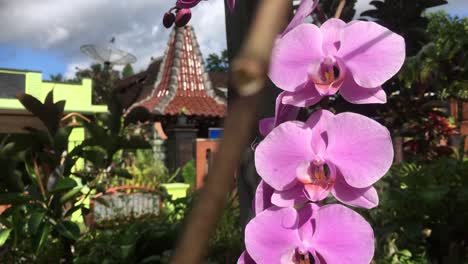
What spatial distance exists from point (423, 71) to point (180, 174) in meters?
7.62

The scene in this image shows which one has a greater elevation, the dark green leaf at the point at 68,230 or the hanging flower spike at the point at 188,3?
the hanging flower spike at the point at 188,3

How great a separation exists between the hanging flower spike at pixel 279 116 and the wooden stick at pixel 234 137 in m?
0.28

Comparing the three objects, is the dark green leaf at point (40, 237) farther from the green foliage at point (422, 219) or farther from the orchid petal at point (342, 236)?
the orchid petal at point (342, 236)

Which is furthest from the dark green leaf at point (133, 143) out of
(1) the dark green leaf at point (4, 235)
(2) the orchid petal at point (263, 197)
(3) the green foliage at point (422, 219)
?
(2) the orchid petal at point (263, 197)

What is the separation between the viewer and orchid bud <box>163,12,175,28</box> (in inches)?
24.3

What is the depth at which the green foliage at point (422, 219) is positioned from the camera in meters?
2.42

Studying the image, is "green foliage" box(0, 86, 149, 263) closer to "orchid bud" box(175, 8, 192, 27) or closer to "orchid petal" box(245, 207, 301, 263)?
"orchid bud" box(175, 8, 192, 27)

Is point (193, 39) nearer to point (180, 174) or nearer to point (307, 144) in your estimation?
point (180, 174)

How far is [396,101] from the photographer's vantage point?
8.19 feet

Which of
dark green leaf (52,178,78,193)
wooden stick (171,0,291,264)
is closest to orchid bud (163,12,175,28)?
wooden stick (171,0,291,264)

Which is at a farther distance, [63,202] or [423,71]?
[423,71]

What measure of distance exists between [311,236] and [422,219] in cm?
241

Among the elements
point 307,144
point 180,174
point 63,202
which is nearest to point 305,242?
point 307,144

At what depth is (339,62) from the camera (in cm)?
41
